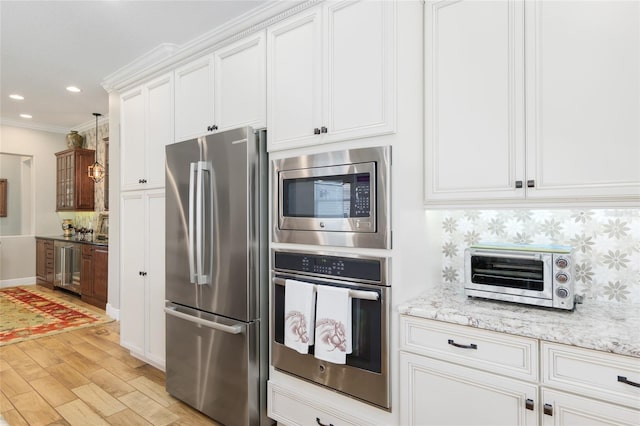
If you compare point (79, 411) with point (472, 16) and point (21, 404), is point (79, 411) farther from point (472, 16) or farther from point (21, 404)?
point (472, 16)

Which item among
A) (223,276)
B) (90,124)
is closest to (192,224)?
(223,276)

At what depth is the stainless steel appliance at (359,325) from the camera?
1750 mm

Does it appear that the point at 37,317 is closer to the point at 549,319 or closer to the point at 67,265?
the point at 67,265

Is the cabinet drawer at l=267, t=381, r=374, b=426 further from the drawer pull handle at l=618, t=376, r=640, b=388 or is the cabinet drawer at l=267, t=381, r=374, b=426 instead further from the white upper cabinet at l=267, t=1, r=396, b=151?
the white upper cabinet at l=267, t=1, r=396, b=151

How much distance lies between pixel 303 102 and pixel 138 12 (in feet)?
5.68

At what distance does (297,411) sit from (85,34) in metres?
3.48

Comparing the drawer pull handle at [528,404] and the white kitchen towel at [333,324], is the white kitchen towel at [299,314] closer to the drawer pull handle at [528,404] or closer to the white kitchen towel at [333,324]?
the white kitchen towel at [333,324]

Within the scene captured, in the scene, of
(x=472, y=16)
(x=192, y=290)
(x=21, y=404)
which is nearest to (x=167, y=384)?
(x=192, y=290)

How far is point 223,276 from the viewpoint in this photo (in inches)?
89.8

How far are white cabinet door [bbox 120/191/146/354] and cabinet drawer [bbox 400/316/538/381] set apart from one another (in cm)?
247

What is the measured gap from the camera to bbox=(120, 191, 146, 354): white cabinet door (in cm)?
321

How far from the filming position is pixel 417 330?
1.70m

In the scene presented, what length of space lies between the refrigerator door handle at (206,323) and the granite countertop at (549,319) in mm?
1012

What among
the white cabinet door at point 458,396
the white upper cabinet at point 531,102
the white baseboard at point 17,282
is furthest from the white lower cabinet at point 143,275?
the white baseboard at point 17,282
